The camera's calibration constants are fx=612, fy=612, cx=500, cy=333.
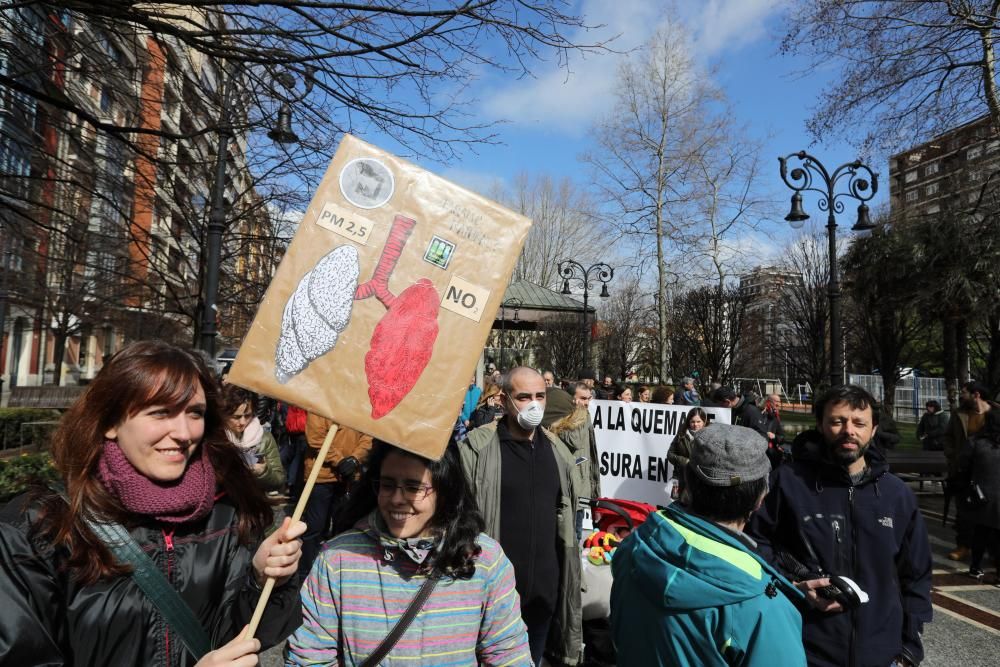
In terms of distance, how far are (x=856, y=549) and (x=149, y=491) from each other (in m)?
2.59

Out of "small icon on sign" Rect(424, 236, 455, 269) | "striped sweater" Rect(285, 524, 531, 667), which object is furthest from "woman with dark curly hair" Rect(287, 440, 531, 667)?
"small icon on sign" Rect(424, 236, 455, 269)

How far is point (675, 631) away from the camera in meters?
1.79

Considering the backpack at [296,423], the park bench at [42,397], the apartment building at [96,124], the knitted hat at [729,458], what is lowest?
the park bench at [42,397]

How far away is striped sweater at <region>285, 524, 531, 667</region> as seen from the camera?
178 cm

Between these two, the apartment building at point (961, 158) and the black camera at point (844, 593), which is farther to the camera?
the apartment building at point (961, 158)

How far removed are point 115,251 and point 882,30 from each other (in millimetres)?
12120

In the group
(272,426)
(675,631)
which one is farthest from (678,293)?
(675,631)

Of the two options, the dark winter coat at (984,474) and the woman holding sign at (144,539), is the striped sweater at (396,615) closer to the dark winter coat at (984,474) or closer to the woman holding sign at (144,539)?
the woman holding sign at (144,539)

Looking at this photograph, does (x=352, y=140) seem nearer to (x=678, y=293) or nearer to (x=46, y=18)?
(x=46, y=18)

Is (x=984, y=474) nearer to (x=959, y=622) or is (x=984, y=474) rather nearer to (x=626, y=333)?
(x=959, y=622)

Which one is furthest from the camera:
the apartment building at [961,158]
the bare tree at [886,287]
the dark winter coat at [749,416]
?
the bare tree at [886,287]

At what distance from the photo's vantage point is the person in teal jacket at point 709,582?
1.67 metres

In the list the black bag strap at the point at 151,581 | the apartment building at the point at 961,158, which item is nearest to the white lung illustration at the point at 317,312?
the black bag strap at the point at 151,581

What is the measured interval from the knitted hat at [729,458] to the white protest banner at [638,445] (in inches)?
201
